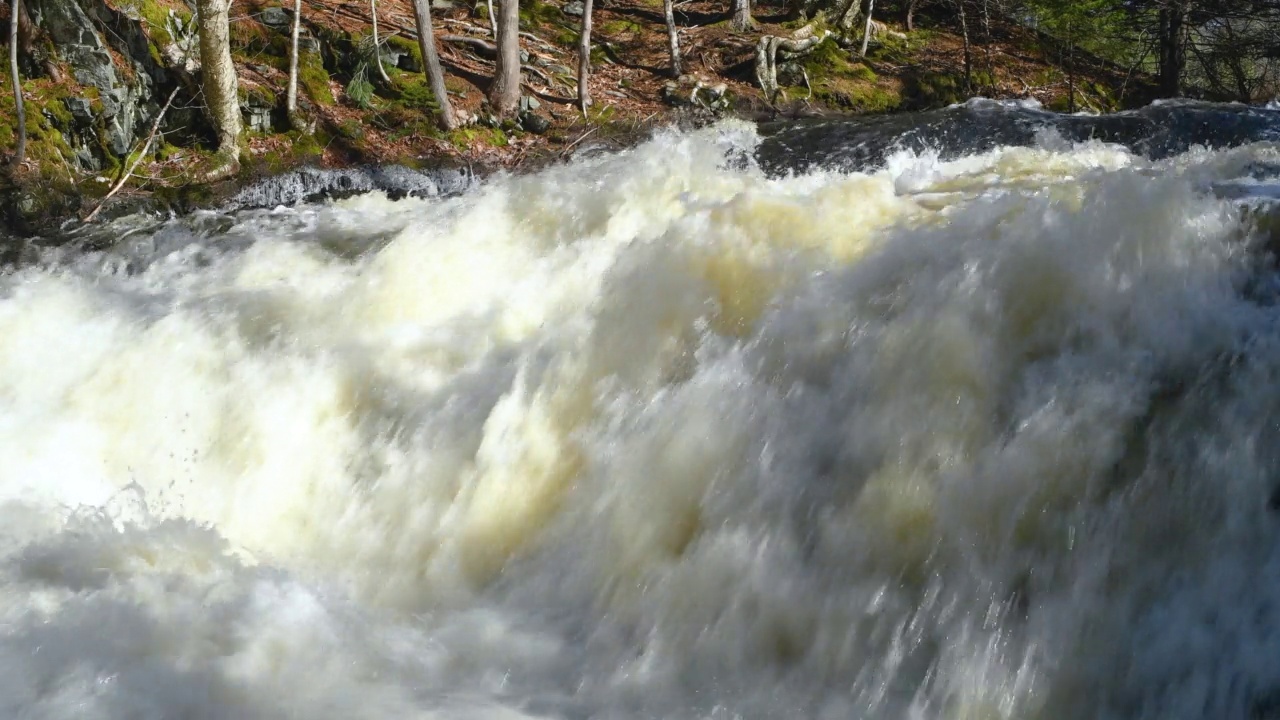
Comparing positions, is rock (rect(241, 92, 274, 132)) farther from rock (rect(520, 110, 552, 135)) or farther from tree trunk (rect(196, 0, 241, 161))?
rock (rect(520, 110, 552, 135))

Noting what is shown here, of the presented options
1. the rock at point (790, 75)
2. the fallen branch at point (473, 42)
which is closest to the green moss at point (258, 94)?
the fallen branch at point (473, 42)

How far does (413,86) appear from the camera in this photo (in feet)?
41.1

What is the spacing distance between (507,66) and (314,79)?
2.62 metres

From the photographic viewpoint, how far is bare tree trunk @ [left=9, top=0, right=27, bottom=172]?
8.50 m

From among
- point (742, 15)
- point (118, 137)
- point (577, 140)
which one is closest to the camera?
point (118, 137)

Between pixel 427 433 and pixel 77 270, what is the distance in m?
4.70

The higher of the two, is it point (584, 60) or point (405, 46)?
point (405, 46)

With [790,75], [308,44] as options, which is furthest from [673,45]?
[308,44]

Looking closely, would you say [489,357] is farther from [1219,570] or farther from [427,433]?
[1219,570]

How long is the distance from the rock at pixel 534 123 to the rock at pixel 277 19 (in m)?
3.37

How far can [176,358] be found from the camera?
16.8ft

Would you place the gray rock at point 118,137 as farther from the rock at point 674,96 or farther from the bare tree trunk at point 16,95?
the rock at point 674,96

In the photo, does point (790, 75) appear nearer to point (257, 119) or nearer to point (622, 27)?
point (622, 27)

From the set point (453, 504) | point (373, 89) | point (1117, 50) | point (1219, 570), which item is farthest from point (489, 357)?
point (1117, 50)
